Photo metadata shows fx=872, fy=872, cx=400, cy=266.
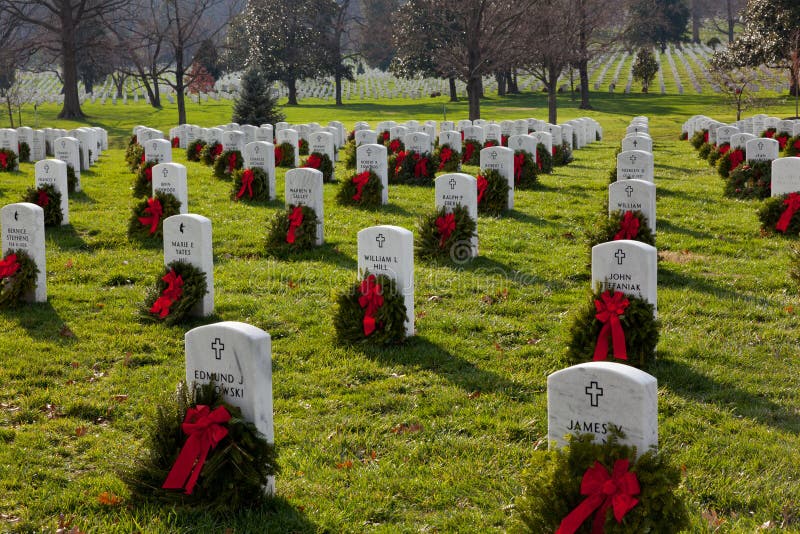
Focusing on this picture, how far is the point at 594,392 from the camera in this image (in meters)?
4.37

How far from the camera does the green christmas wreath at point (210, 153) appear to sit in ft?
74.2

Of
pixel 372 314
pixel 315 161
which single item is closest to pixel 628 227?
pixel 372 314

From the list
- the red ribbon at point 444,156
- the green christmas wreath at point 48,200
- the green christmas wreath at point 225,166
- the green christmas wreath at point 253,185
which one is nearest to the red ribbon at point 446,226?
the green christmas wreath at point 253,185

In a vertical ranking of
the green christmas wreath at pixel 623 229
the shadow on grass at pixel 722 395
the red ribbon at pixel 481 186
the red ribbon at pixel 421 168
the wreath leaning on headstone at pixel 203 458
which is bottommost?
the shadow on grass at pixel 722 395

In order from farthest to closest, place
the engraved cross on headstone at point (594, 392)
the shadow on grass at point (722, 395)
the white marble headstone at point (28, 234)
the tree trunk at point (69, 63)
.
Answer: the tree trunk at point (69, 63), the white marble headstone at point (28, 234), the shadow on grass at point (722, 395), the engraved cross on headstone at point (594, 392)

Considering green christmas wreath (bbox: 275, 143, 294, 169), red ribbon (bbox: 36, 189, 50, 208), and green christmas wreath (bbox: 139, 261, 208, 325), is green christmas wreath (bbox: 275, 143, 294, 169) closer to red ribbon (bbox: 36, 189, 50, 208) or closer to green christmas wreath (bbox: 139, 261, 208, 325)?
red ribbon (bbox: 36, 189, 50, 208)

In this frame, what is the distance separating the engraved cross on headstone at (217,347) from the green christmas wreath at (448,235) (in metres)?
6.60

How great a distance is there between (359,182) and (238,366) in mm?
10836

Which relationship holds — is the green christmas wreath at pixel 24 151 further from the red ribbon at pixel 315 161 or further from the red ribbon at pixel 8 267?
the red ribbon at pixel 8 267

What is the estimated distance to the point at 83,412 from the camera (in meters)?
6.90

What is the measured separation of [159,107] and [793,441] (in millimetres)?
55558

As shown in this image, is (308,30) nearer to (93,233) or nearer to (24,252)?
(93,233)

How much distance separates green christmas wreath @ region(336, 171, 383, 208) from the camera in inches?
626

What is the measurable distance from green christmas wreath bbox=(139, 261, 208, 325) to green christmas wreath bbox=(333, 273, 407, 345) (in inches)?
67.8
